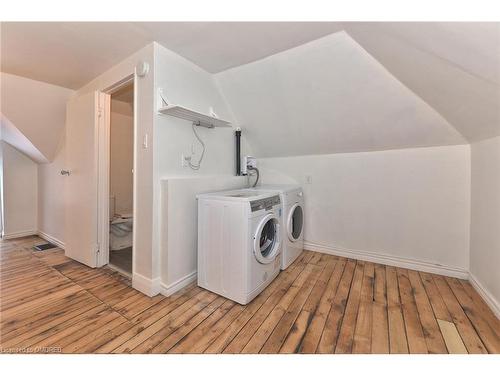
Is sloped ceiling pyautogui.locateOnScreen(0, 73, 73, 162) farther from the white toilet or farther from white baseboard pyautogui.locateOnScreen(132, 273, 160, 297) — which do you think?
white baseboard pyautogui.locateOnScreen(132, 273, 160, 297)

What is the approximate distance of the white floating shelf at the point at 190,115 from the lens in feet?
5.20

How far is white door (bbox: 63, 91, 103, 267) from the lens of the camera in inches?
81.9

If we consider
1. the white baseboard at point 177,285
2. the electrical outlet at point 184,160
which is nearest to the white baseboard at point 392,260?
the white baseboard at point 177,285

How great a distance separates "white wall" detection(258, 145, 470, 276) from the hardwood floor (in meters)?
0.30

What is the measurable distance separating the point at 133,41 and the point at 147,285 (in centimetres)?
195

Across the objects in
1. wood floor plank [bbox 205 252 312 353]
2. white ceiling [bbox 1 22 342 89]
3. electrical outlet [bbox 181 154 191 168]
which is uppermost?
white ceiling [bbox 1 22 342 89]

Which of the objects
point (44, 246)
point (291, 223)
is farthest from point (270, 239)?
point (44, 246)

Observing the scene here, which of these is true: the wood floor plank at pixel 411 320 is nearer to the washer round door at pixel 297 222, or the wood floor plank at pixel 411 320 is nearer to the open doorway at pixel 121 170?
the washer round door at pixel 297 222

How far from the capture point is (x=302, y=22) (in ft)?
4.60

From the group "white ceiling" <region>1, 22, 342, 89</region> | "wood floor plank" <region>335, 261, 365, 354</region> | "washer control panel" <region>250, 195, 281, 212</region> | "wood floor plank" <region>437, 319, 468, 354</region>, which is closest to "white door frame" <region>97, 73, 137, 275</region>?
"white ceiling" <region>1, 22, 342, 89</region>

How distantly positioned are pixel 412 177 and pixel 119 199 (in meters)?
3.91

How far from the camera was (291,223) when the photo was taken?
86.0 inches

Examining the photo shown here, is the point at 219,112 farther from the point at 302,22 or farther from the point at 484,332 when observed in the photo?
the point at 484,332

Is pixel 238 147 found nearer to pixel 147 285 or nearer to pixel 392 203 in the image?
pixel 147 285
